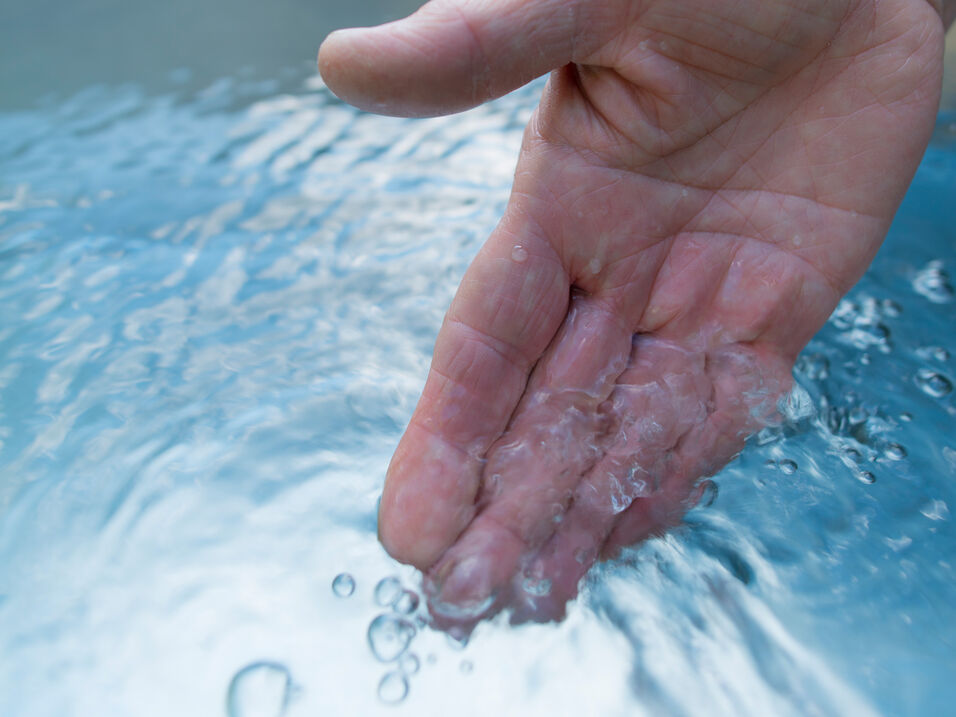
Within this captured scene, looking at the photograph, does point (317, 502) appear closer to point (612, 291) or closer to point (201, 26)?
point (612, 291)

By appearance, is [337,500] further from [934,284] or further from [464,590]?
[934,284]

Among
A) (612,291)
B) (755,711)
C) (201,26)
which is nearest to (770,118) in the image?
(612,291)

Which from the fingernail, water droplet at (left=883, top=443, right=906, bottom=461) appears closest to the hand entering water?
the fingernail

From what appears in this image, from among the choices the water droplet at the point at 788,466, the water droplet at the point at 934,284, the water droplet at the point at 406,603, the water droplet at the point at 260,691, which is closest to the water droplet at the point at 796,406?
the water droplet at the point at 788,466

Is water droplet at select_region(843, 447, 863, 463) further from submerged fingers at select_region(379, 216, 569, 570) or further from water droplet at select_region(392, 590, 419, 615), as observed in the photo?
water droplet at select_region(392, 590, 419, 615)

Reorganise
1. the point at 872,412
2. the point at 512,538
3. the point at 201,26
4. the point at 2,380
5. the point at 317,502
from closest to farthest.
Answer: the point at 512,538 → the point at 317,502 → the point at 872,412 → the point at 2,380 → the point at 201,26

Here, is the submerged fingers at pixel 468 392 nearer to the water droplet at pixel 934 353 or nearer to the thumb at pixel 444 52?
the thumb at pixel 444 52

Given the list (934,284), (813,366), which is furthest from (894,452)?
(934,284)
